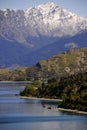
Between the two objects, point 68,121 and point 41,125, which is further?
point 68,121

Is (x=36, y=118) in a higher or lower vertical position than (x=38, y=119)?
higher

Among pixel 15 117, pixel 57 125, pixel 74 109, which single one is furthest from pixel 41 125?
pixel 74 109

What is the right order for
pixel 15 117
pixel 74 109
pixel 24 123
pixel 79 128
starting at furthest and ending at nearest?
1. pixel 74 109
2. pixel 15 117
3. pixel 24 123
4. pixel 79 128

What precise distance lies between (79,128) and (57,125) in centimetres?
652

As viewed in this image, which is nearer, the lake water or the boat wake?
the lake water

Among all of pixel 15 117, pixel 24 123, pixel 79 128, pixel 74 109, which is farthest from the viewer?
pixel 74 109

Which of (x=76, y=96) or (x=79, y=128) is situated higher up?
(x=76, y=96)

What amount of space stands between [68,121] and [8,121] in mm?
13400

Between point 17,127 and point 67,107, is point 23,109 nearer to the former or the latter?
point 67,107

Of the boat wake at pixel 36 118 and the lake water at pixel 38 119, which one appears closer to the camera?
the lake water at pixel 38 119

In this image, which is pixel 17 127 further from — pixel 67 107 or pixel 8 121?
pixel 67 107

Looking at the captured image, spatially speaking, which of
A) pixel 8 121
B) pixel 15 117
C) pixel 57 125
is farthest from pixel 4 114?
pixel 57 125

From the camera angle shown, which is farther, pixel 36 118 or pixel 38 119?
pixel 36 118

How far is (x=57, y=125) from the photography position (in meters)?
120
